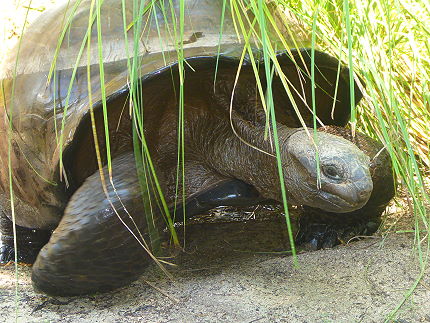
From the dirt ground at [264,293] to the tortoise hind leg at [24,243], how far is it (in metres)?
0.42

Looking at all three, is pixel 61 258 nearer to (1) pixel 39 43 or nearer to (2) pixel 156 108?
(2) pixel 156 108

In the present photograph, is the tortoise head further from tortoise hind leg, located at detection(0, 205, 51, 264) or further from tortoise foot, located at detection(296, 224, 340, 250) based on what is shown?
tortoise hind leg, located at detection(0, 205, 51, 264)

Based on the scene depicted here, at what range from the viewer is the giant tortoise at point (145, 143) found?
7.05 feet

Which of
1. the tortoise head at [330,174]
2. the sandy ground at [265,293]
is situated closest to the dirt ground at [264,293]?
the sandy ground at [265,293]

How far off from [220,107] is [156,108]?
0.29 meters

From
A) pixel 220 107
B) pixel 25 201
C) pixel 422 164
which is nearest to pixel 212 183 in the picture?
pixel 220 107

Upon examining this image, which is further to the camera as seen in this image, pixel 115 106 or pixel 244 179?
pixel 244 179

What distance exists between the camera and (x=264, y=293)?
2.12 meters

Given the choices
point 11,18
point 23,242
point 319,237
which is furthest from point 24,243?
point 11,18

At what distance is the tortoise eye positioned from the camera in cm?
218

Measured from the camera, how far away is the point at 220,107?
2807mm

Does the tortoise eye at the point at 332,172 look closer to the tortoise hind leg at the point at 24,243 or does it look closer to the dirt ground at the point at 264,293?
the dirt ground at the point at 264,293

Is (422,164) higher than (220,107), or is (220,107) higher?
(220,107)

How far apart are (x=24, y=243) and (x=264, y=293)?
1.56 metres
